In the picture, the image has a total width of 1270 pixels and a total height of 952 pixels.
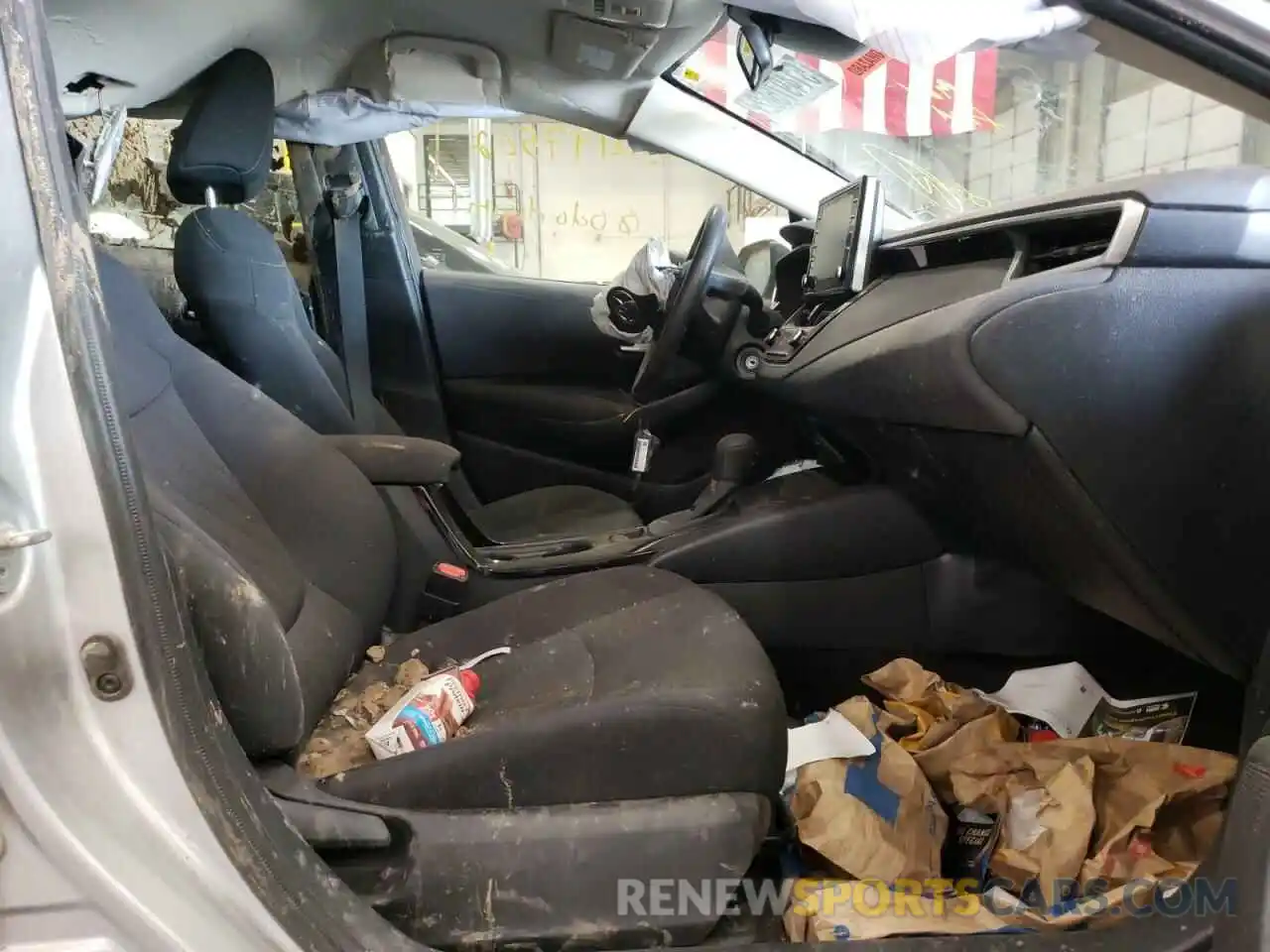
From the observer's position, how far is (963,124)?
2219mm

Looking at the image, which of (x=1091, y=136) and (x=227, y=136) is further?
→ (x=1091, y=136)

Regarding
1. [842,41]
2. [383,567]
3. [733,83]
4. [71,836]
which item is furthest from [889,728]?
[733,83]

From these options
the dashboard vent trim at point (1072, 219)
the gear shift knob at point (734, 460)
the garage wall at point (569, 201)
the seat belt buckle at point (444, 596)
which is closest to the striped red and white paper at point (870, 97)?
the dashboard vent trim at point (1072, 219)

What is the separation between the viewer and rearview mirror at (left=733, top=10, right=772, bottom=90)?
1112 millimetres

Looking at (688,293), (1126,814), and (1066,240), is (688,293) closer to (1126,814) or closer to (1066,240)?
(1066,240)

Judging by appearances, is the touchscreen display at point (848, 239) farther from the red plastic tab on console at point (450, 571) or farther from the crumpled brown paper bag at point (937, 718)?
the red plastic tab on console at point (450, 571)

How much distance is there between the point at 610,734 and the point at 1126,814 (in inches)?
21.5

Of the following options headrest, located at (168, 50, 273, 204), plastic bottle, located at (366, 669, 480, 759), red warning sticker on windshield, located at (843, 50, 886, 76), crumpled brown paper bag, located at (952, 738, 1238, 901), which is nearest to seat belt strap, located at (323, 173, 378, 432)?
headrest, located at (168, 50, 273, 204)

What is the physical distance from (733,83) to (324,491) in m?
1.06

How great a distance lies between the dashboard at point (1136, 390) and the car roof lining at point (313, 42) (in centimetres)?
68

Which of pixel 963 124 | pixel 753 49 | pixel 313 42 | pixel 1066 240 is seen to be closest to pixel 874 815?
pixel 1066 240

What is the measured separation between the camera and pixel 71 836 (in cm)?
64

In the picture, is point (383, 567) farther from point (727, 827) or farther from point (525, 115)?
point (525, 115)

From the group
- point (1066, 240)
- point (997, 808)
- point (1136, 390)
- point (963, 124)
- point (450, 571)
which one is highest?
point (963, 124)
